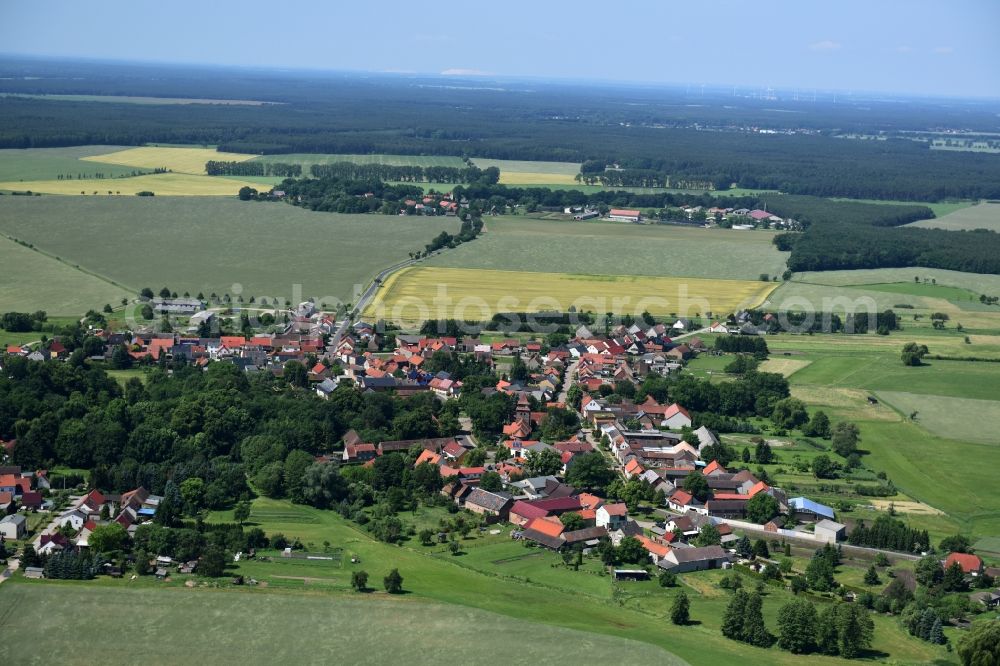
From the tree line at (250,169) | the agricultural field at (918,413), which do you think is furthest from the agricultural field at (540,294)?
the tree line at (250,169)

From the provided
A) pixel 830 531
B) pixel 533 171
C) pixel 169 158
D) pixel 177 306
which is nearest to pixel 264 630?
pixel 830 531

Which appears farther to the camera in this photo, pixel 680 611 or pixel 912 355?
pixel 912 355

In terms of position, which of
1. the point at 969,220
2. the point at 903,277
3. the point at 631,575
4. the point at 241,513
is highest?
the point at 969,220

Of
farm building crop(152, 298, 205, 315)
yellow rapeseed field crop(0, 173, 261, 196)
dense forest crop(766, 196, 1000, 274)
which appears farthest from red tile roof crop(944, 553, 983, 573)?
yellow rapeseed field crop(0, 173, 261, 196)

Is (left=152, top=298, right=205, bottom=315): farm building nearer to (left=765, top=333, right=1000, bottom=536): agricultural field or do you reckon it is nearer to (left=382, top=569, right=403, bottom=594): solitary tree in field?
(left=765, top=333, right=1000, bottom=536): agricultural field

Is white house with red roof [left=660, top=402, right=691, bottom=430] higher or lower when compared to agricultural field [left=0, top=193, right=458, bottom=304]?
lower

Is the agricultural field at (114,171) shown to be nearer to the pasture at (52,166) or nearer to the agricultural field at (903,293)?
the pasture at (52,166)

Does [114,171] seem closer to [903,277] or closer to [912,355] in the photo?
[903,277]
